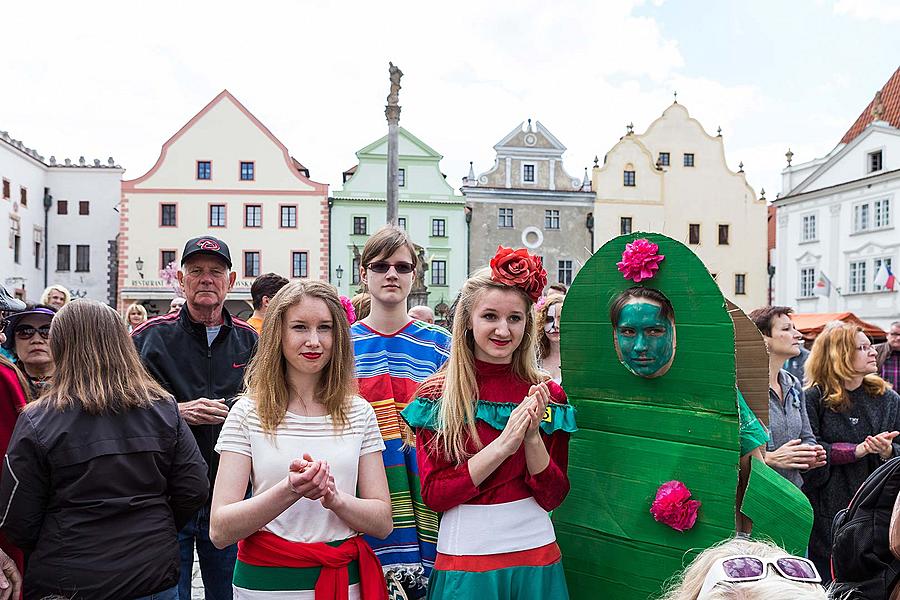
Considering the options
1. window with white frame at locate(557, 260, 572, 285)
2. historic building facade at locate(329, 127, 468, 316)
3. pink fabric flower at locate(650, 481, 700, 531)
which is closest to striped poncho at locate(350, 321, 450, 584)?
pink fabric flower at locate(650, 481, 700, 531)

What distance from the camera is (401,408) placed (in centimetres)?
308

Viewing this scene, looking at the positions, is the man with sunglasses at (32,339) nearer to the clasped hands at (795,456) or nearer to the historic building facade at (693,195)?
the clasped hands at (795,456)

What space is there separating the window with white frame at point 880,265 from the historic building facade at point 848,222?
0.03 metres

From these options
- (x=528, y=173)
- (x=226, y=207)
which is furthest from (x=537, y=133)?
(x=226, y=207)

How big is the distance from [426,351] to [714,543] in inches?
55.0

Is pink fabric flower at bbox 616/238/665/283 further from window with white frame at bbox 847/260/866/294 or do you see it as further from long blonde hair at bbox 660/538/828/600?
window with white frame at bbox 847/260/866/294

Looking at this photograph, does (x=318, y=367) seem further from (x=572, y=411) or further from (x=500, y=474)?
(x=572, y=411)

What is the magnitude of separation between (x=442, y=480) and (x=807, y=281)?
96.5ft

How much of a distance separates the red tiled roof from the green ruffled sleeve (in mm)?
29880

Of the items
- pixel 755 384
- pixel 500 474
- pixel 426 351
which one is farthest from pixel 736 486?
pixel 426 351

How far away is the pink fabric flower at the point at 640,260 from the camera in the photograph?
97.8 inches

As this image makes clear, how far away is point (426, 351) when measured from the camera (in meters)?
3.24

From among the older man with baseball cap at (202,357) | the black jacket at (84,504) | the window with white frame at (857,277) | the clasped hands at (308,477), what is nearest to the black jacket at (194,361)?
the older man with baseball cap at (202,357)

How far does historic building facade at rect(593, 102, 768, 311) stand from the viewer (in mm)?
31141
